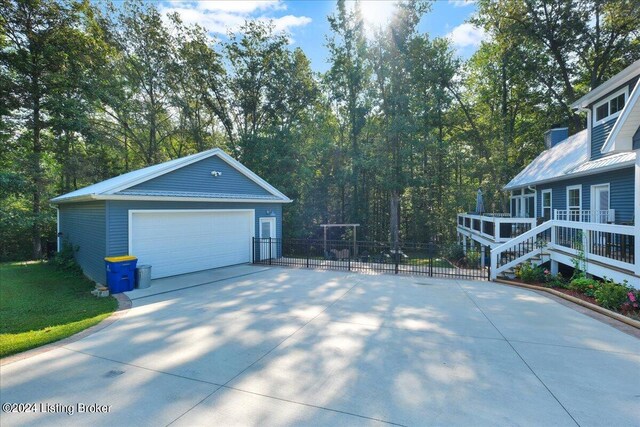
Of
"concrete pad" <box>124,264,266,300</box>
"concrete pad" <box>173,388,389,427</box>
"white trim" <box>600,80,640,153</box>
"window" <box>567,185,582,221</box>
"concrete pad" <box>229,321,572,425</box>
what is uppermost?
"white trim" <box>600,80,640,153</box>

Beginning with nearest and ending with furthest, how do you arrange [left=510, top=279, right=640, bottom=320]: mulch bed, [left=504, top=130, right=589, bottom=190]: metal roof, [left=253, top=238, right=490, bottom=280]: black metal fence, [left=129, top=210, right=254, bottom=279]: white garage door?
[left=510, top=279, right=640, bottom=320]: mulch bed
[left=129, top=210, right=254, bottom=279]: white garage door
[left=253, top=238, right=490, bottom=280]: black metal fence
[left=504, top=130, right=589, bottom=190]: metal roof

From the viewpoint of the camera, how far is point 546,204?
44.0 feet

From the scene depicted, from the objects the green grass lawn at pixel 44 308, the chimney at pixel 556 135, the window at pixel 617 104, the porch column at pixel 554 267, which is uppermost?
the chimney at pixel 556 135

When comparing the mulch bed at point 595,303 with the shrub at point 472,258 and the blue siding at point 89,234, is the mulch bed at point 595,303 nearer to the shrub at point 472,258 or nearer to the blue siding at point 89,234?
the shrub at point 472,258

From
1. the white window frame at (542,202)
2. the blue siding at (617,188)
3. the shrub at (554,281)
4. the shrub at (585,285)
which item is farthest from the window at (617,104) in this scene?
the shrub at (585,285)

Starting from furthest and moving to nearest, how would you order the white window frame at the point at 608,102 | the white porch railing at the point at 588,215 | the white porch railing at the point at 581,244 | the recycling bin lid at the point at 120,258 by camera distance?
the white porch railing at the point at 588,215
the white window frame at the point at 608,102
the recycling bin lid at the point at 120,258
the white porch railing at the point at 581,244

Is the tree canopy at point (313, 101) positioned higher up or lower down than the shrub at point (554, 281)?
higher up

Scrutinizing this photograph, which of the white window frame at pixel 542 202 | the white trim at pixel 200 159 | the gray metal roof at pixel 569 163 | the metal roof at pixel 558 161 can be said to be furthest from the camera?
the white window frame at pixel 542 202

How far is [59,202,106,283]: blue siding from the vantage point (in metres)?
9.12

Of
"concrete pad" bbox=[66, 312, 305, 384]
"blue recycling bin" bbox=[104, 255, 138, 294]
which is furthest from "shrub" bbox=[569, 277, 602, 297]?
"blue recycling bin" bbox=[104, 255, 138, 294]

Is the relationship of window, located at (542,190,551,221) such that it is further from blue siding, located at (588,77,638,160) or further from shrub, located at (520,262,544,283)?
shrub, located at (520,262,544,283)

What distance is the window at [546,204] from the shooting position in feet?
43.1

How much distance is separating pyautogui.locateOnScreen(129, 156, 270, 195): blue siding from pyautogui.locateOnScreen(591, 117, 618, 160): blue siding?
12741 mm

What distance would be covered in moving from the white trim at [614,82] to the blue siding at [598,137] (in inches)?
38.6
